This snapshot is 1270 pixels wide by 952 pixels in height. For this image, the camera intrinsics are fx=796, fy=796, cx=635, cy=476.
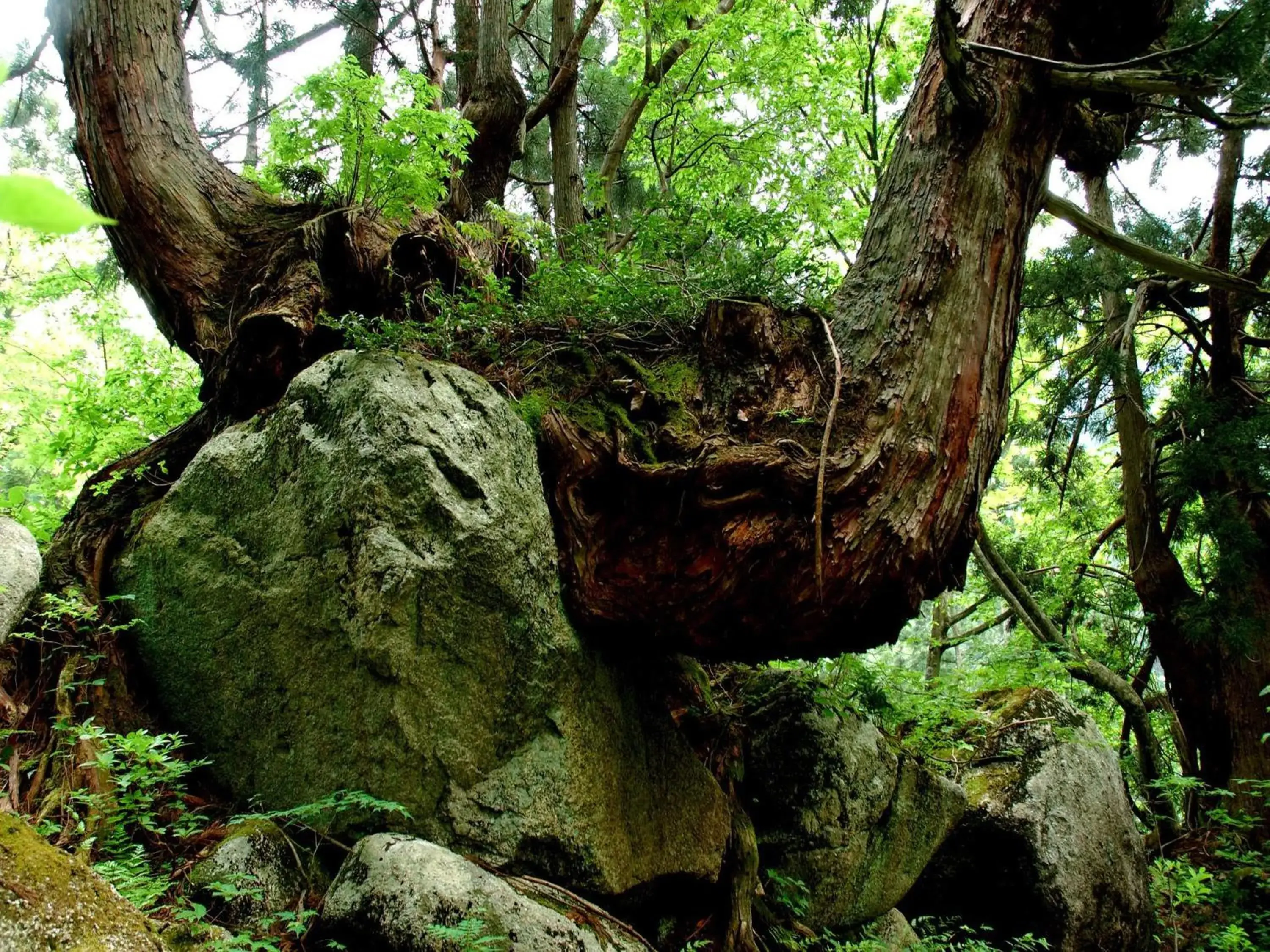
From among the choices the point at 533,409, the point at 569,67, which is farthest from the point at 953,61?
the point at 569,67

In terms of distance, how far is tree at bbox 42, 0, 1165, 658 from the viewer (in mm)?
3508

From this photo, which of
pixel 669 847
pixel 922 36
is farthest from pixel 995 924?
pixel 922 36

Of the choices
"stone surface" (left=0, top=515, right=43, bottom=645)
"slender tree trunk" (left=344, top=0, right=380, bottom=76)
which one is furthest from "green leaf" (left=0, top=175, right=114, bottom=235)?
"slender tree trunk" (left=344, top=0, right=380, bottom=76)

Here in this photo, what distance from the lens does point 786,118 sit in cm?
1009

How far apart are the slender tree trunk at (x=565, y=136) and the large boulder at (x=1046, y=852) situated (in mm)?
5589

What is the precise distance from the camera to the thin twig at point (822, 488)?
3.37 metres

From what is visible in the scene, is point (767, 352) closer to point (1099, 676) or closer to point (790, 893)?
point (790, 893)

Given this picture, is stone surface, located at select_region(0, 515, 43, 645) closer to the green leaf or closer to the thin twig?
the thin twig

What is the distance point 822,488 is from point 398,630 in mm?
1818

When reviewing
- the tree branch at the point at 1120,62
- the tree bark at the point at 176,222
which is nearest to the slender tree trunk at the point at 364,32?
the tree bark at the point at 176,222

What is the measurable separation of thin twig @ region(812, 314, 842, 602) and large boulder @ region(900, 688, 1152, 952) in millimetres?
2919

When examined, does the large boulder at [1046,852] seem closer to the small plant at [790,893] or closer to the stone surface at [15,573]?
the small plant at [790,893]

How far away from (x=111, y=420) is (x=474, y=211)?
3.22 metres

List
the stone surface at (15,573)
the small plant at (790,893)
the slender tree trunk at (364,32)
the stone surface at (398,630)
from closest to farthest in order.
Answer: the stone surface at (398,630)
the stone surface at (15,573)
the small plant at (790,893)
the slender tree trunk at (364,32)
